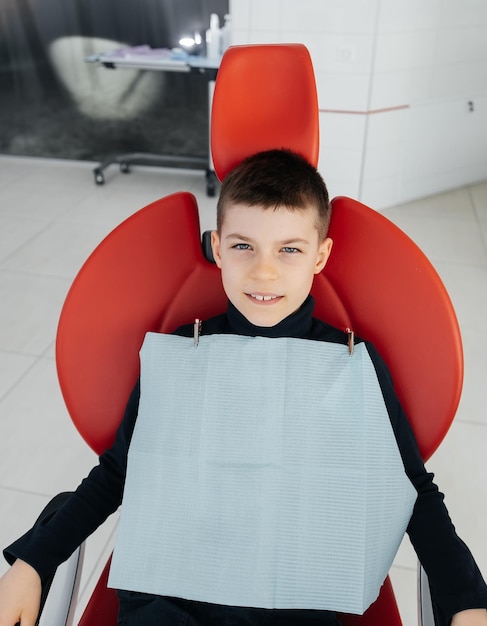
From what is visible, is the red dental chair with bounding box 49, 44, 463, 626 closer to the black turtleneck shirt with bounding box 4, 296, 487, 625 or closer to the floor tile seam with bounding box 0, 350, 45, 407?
the black turtleneck shirt with bounding box 4, 296, 487, 625

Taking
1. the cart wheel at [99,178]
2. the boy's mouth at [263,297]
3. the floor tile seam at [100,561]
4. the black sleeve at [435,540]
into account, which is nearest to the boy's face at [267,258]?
the boy's mouth at [263,297]

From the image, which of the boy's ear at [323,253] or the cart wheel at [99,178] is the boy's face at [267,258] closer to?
the boy's ear at [323,253]

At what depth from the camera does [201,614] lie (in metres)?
0.82

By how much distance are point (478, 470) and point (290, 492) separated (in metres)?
1.08

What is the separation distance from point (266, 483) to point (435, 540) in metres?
0.24

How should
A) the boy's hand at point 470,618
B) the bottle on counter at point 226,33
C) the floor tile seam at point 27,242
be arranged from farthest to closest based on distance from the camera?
the bottle on counter at point 226,33 < the floor tile seam at point 27,242 < the boy's hand at point 470,618

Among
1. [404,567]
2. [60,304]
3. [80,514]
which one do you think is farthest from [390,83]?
[80,514]

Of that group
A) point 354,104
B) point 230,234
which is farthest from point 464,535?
point 354,104

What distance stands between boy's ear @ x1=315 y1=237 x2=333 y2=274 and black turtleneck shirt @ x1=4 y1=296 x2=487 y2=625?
53 millimetres

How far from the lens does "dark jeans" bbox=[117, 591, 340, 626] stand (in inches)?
31.5

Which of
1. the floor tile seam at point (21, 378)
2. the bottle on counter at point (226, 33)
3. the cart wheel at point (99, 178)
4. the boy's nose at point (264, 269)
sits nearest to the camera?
the boy's nose at point (264, 269)

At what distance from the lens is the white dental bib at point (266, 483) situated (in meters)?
0.80

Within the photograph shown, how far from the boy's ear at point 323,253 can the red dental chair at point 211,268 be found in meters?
0.02

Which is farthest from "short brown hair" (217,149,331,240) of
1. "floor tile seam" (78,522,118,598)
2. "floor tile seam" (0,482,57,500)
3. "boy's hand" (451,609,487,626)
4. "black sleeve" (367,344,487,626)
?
"floor tile seam" (0,482,57,500)
